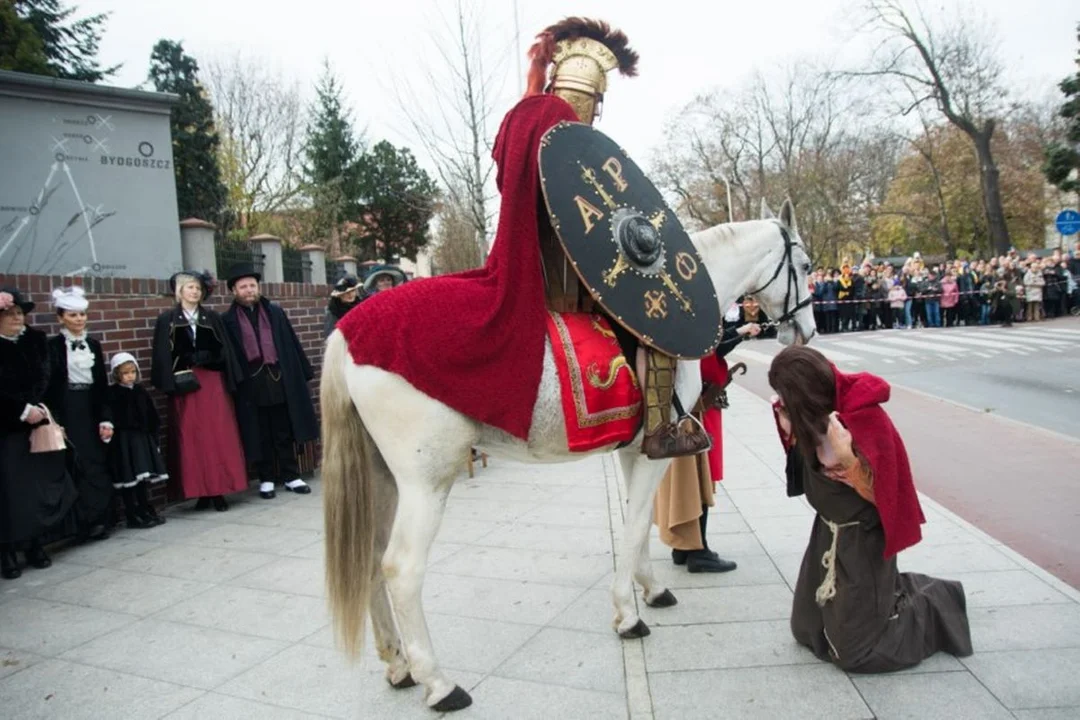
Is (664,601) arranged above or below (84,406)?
below

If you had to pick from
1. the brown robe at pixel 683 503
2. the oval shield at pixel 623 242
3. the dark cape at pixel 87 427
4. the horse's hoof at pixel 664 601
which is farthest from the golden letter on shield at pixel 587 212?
the dark cape at pixel 87 427

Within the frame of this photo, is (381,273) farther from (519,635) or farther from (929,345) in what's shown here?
(929,345)

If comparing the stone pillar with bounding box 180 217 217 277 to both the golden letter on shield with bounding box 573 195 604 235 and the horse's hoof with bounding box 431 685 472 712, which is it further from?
the horse's hoof with bounding box 431 685 472 712

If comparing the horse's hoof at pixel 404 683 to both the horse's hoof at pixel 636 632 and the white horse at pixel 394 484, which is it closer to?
the white horse at pixel 394 484

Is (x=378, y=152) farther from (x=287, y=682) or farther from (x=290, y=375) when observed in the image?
(x=287, y=682)

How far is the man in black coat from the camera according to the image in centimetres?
677

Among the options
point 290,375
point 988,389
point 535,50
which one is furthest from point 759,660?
point 988,389

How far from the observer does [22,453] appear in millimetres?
4883

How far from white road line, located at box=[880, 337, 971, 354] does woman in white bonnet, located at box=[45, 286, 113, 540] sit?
49.9 ft

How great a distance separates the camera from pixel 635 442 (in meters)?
3.50

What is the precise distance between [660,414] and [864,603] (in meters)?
1.18

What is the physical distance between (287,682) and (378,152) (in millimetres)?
43241

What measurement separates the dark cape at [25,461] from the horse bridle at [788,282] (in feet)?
15.8

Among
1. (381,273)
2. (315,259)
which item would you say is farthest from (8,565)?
(315,259)
